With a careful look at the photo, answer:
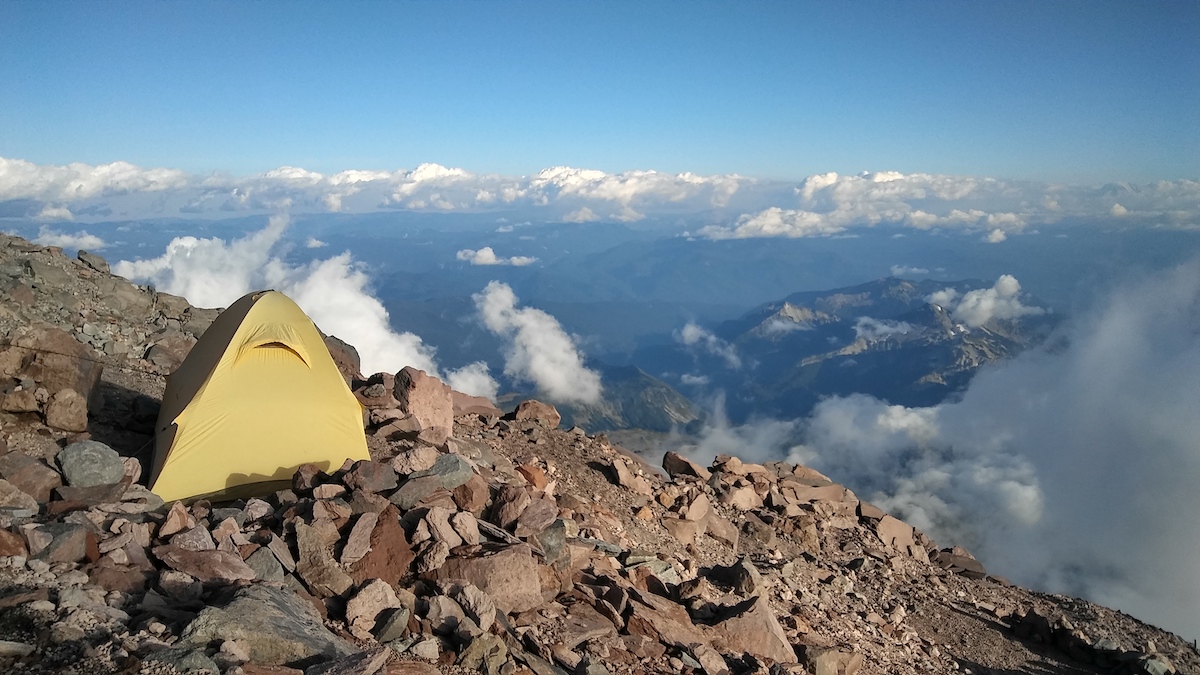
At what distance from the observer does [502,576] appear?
28.4 ft

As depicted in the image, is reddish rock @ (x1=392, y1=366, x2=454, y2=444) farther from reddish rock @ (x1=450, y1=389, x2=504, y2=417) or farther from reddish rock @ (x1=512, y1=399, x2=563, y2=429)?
reddish rock @ (x1=512, y1=399, x2=563, y2=429)

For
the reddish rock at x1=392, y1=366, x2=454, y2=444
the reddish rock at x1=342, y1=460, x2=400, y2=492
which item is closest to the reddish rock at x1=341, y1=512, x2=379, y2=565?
the reddish rock at x1=342, y1=460, x2=400, y2=492

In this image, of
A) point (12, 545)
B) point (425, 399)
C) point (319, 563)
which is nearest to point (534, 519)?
point (319, 563)

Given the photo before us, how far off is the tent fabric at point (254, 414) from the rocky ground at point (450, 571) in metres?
0.77

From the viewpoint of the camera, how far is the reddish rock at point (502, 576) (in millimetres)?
8562

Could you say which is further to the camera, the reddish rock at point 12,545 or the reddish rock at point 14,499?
the reddish rock at point 14,499

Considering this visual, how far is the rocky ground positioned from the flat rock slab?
0.02 metres

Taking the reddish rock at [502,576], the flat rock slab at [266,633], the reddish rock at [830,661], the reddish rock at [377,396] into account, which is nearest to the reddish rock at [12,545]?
the flat rock slab at [266,633]

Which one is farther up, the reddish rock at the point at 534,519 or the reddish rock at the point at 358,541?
the reddish rock at the point at 358,541

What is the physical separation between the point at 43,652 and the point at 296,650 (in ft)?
6.15

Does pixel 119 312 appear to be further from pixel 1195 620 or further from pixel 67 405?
pixel 1195 620

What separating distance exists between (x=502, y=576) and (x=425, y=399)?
9.85 metres

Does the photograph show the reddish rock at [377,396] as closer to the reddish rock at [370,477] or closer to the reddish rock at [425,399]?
the reddish rock at [425,399]

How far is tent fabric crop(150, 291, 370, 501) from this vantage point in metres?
12.4
